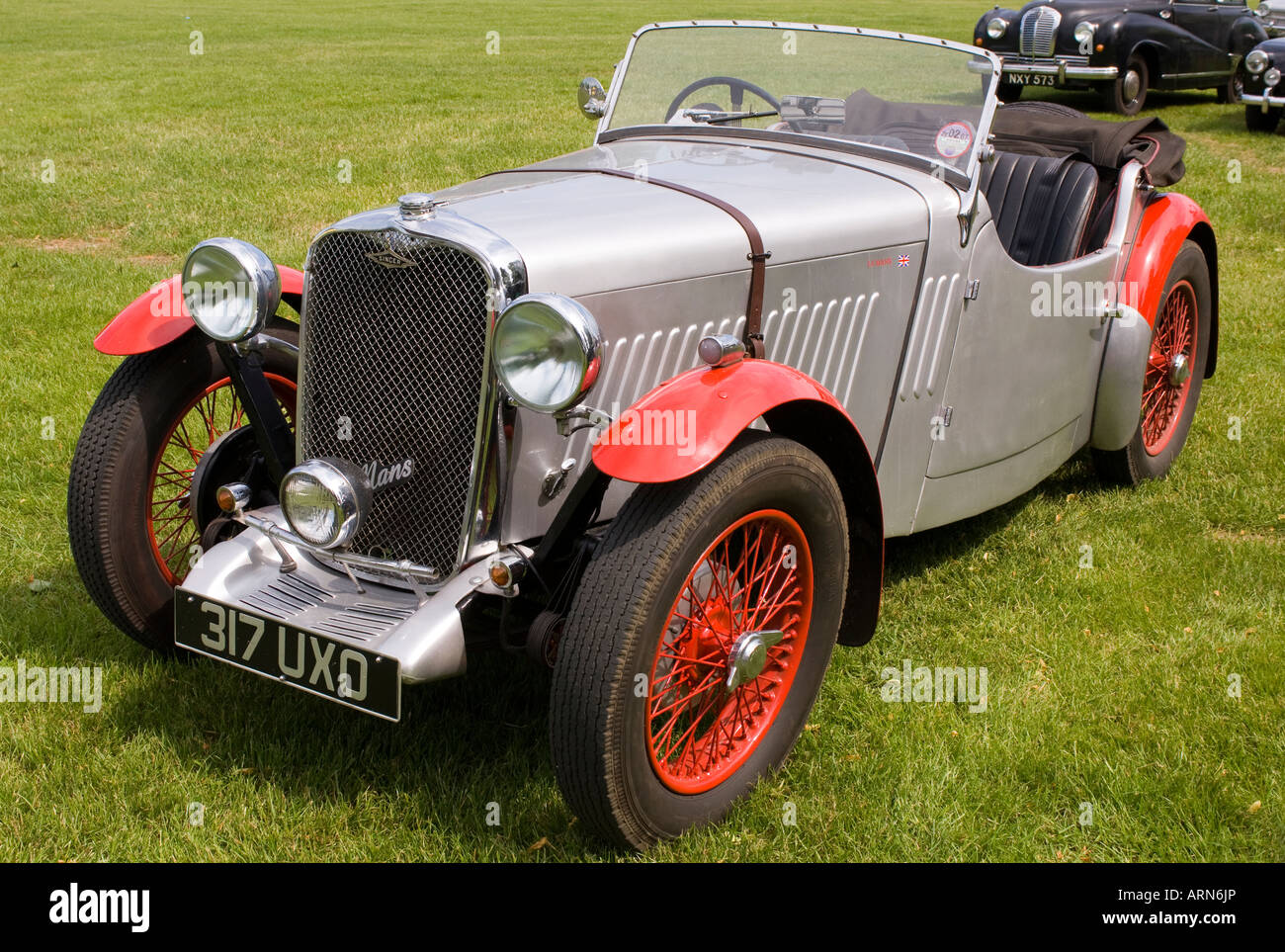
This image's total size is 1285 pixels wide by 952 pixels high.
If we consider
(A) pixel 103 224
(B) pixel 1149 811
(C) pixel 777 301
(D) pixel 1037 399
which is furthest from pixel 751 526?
(A) pixel 103 224

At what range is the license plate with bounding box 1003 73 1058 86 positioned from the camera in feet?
43.4

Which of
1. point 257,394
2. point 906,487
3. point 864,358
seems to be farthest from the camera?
point 906,487

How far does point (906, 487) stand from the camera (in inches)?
146

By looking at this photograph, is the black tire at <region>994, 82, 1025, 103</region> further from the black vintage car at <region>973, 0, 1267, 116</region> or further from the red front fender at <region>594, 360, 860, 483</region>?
the red front fender at <region>594, 360, 860, 483</region>

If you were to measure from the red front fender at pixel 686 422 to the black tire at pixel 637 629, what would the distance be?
8 cm

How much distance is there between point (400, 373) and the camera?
2859 mm

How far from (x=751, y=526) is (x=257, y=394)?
134cm

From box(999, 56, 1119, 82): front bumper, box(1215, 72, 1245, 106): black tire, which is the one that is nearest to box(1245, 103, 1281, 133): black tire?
box(999, 56, 1119, 82): front bumper

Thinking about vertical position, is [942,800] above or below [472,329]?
below

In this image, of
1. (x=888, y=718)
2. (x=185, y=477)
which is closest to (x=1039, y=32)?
(x=888, y=718)

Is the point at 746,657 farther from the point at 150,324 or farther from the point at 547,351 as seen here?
the point at 150,324

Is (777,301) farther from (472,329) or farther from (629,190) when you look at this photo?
(472,329)
